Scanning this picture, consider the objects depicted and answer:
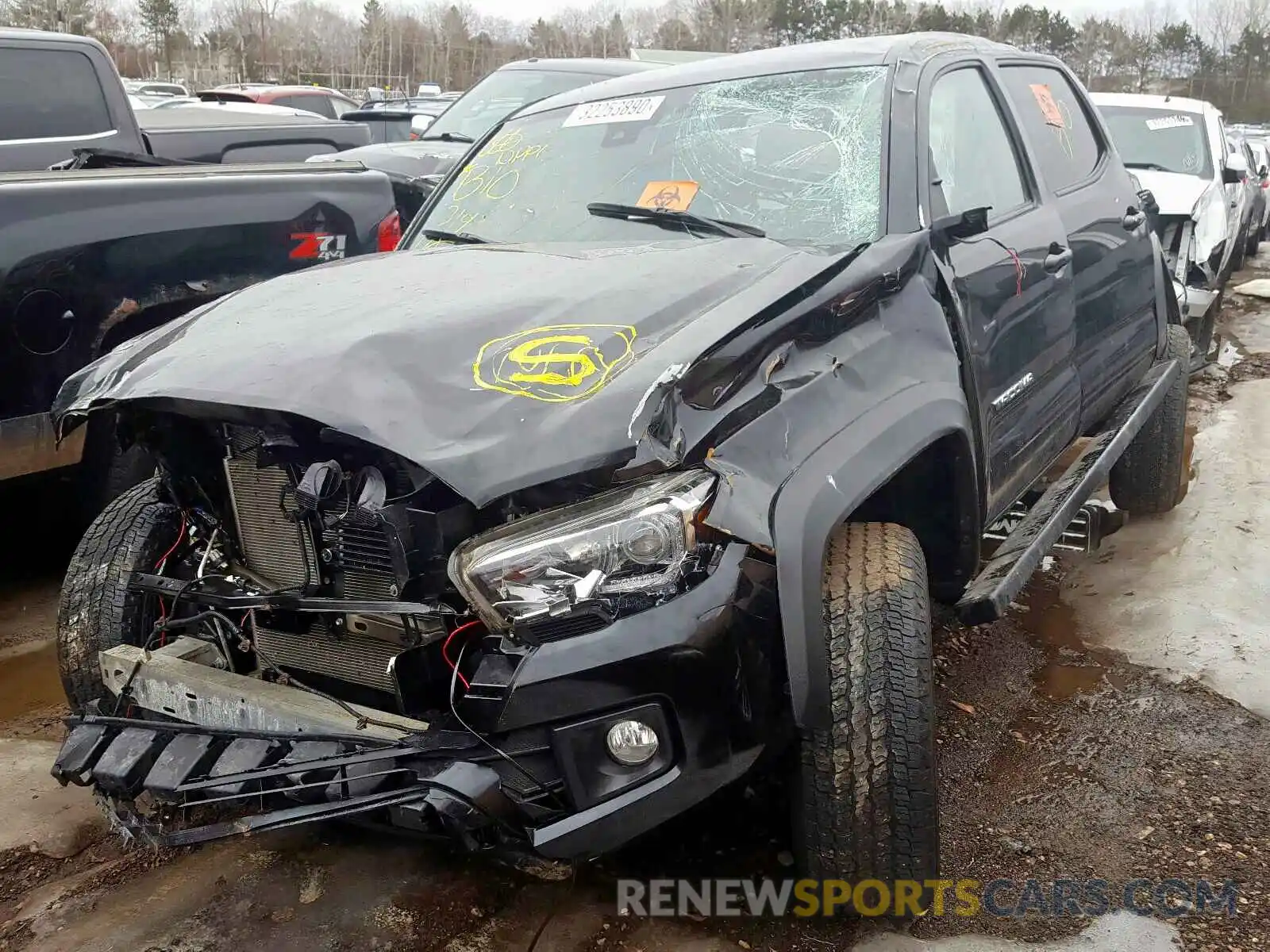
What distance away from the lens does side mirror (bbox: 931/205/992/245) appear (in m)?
2.92

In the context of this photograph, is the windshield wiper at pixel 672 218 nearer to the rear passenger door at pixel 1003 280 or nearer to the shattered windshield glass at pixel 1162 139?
the rear passenger door at pixel 1003 280

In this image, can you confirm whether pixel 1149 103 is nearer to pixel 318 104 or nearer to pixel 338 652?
pixel 338 652

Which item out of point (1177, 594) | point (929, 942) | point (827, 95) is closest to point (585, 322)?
point (827, 95)

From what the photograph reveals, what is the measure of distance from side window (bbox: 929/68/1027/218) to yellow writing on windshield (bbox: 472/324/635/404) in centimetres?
118

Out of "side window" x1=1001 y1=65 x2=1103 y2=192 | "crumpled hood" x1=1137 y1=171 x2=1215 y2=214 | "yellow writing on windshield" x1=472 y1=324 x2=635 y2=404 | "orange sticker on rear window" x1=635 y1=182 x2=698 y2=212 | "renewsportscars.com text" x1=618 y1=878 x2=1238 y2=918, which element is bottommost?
"renewsportscars.com text" x1=618 y1=878 x2=1238 y2=918

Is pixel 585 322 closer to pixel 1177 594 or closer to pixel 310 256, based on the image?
pixel 310 256

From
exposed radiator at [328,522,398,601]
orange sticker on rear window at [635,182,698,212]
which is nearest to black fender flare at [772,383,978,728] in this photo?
exposed radiator at [328,522,398,601]

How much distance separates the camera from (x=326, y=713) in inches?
88.8

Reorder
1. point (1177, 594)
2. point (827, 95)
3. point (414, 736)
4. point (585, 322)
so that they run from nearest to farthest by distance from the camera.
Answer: point (414, 736), point (585, 322), point (827, 95), point (1177, 594)

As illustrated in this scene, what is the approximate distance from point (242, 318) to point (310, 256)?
6.76 ft

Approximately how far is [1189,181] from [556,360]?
774 centimetres

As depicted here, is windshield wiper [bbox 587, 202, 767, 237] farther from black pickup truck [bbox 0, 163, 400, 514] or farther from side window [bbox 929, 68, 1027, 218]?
black pickup truck [bbox 0, 163, 400, 514]

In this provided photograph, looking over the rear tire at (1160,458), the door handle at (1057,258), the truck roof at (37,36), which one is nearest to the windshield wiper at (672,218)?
the door handle at (1057,258)

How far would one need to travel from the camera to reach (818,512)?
Result: 86.8 inches
